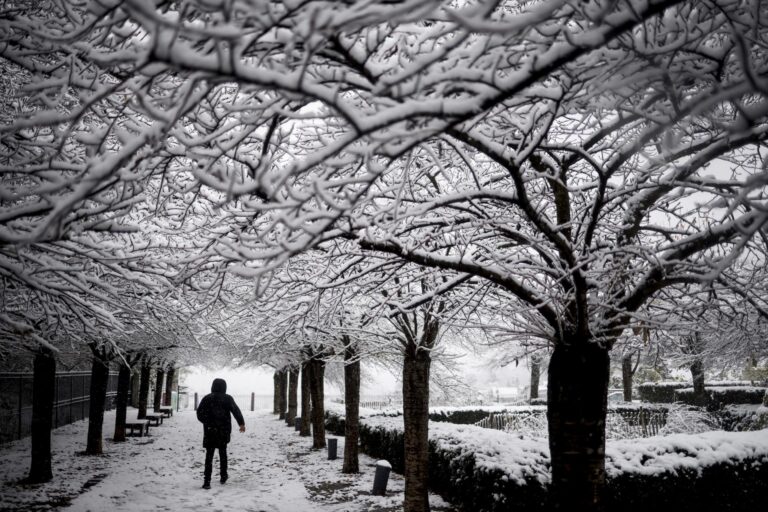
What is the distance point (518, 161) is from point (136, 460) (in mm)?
12730

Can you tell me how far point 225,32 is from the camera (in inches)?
58.4

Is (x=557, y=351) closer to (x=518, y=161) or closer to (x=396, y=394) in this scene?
(x=518, y=161)

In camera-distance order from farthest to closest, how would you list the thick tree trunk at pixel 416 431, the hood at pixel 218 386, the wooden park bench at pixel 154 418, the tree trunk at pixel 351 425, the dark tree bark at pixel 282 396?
the dark tree bark at pixel 282 396 < the wooden park bench at pixel 154 418 < the tree trunk at pixel 351 425 < the hood at pixel 218 386 < the thick tree trunk at pixel 416 431

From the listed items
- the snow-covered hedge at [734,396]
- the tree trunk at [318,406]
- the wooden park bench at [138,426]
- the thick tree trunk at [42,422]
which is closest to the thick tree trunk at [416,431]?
the tree trunk at [318,406]

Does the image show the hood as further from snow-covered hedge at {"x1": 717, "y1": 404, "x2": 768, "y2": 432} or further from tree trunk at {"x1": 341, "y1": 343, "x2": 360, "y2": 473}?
snow-covered hedge at {"x1": 717, "y1": 404, "x2": 768, "y2": 432}

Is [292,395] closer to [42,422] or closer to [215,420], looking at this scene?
[215,420]

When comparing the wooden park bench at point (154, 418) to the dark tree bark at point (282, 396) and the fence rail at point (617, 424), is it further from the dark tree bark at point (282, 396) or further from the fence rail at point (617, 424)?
the fence rail at point (617, 424)

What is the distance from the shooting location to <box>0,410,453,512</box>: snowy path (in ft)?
25.2

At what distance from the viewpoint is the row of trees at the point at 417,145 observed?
6.09 ft

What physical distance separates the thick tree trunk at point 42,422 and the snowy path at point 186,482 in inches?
13.1

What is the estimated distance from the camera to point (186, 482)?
9477 mm

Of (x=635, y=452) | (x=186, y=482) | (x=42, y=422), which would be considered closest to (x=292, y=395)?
(x=186, y=482)

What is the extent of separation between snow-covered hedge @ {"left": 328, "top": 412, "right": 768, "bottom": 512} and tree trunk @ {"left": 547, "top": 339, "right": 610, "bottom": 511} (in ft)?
7.67

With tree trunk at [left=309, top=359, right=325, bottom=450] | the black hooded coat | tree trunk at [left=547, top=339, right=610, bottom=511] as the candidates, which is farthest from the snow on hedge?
tree trunk at [left=309, top=359, right=325, bottom=450]
